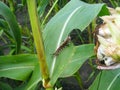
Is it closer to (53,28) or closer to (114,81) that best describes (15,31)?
(53,28)

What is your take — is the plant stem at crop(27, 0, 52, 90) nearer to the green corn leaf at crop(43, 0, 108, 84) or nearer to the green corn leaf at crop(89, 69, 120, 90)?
the green corn leaf at crop(43, 0, 108, 84)

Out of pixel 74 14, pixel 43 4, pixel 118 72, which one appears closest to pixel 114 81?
pixel 118 72

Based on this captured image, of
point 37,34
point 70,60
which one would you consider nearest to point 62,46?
point 70,60

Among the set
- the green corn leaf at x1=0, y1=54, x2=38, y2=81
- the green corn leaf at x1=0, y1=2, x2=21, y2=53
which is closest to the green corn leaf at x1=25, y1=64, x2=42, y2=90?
the green corn leaf at x1=0, y1=54, x2=38, y2=81

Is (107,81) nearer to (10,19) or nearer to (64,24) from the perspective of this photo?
(64,24)

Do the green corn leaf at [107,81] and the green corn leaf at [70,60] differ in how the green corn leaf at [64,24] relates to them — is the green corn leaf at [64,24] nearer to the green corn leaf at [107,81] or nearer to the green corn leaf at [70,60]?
the green corn leaf at [70,60]

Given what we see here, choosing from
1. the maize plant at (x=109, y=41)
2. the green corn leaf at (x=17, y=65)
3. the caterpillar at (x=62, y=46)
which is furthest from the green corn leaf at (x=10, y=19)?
the maize plant at (x=109, y=41)
